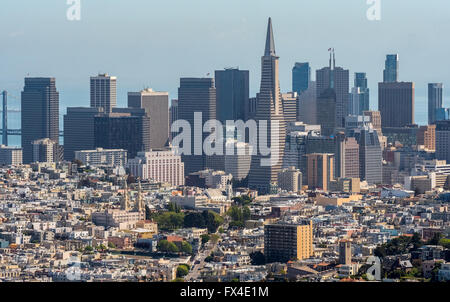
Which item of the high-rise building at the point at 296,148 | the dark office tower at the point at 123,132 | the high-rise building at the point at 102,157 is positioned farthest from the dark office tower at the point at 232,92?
the high-rise building at the point at 102,157

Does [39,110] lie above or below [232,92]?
below

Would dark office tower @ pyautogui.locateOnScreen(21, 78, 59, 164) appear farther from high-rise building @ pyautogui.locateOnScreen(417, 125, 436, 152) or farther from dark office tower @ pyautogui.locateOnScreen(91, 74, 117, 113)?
high-rise building @ pyautogui.locateOnScreen(417, 125, 436, 152)

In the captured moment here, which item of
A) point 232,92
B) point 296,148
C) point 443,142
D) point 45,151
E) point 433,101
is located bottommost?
point 45,151

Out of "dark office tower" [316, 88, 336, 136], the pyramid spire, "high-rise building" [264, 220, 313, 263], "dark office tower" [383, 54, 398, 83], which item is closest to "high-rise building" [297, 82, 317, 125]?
"dark office tower" [316, 88, 336, 136]

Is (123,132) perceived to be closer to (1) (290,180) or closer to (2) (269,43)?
(2) (269,43)

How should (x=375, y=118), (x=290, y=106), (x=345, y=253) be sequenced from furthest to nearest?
(x=375, y=118) < (x=290, y=106) < (x=345, y=253)

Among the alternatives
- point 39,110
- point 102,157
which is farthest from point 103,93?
point 102,157
